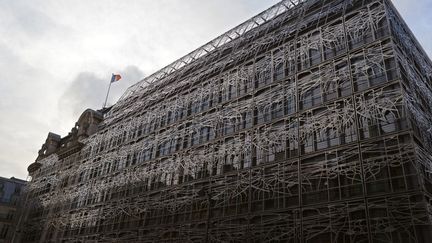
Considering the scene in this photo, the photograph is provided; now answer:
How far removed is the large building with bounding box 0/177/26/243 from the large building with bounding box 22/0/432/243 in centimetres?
1996

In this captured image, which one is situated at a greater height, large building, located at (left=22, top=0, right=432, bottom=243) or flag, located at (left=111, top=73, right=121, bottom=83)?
flag, located at (left=111, top=73, right=121, bottom=83)

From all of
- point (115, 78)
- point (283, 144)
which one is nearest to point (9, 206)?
point (115, 78)

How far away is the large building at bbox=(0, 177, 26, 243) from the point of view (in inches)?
2136

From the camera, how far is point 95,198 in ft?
124

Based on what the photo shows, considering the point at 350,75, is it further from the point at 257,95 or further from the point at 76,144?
the point at 76,144

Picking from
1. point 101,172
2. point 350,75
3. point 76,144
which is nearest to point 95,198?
point 101,172

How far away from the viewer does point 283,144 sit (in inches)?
918

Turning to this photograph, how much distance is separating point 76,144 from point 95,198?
1162cm

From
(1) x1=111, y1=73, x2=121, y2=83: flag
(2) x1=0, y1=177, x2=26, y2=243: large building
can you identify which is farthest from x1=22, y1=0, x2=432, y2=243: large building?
(2) x1=0, y1=177, x2=26, y2=243: large building

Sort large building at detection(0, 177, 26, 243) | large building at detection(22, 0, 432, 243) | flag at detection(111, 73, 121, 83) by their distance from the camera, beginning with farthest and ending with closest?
large building at detection(0, 177, 26, 243) < flag at detection(111, 73, 121, 83) < large building at detection(22, 0, 432, 243)

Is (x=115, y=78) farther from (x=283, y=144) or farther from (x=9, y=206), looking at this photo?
(x=283, y=144)

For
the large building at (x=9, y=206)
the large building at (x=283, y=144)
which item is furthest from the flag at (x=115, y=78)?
the large building at (x=9, y=206)

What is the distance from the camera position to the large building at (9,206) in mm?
54250

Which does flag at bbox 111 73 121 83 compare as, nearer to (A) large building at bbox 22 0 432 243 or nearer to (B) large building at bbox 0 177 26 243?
(A) large building at bbox 22 0 432 243
